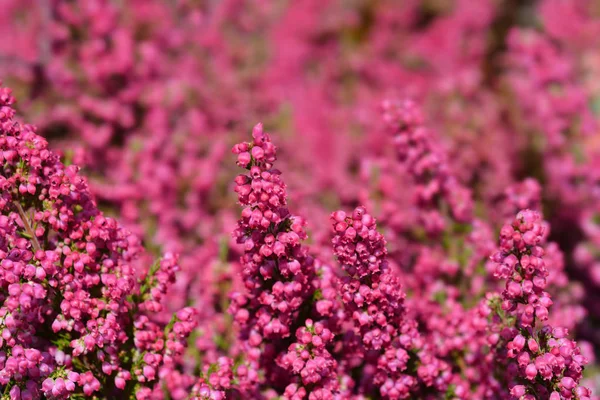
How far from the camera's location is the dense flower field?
2758 millimetres

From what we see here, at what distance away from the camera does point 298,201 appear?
466 cm

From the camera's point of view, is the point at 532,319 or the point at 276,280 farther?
the point at 276,280

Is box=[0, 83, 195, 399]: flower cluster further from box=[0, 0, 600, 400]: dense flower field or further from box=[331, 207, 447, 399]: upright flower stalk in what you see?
box=[331, 207, 447, 399]: upright flower stalk

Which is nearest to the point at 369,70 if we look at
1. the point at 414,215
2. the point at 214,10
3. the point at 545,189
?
the point at 214,10

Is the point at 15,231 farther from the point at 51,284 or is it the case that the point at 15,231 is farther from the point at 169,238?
the point at 169,238

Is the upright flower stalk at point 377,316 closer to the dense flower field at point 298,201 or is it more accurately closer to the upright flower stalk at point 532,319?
the dense flower field at point 298,201

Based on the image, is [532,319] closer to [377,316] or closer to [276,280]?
[377,316]

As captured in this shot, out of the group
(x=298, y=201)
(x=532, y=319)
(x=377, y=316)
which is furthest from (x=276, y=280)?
(x=298, y=201)

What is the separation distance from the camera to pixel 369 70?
25.5ft

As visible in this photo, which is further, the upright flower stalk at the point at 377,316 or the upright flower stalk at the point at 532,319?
the upright flower stalk at the point at 377,316

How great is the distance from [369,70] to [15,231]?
5.49 metres

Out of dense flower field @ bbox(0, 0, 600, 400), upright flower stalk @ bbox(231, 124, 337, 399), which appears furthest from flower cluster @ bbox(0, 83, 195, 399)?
upright flower stalk @ bbox(231, 124, 337, 399)

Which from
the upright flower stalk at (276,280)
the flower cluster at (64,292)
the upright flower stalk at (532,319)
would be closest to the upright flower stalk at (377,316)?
the upright flower stalk at (276,280)

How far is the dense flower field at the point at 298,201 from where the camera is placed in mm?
2758
